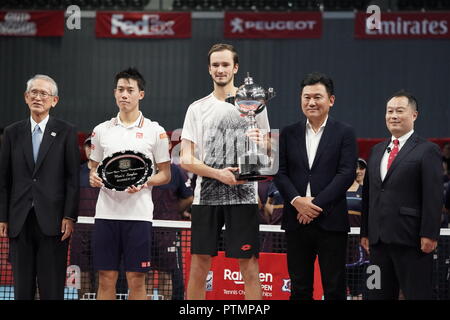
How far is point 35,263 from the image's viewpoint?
4453 mm

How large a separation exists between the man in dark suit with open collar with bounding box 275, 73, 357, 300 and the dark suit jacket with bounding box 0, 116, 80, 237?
60.7 inches

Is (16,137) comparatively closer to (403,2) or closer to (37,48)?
(37,48)

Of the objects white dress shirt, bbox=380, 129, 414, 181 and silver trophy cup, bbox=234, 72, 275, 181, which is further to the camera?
white dress shirt, bbox=380, 129, 414, 181

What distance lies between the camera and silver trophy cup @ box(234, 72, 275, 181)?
4137mm

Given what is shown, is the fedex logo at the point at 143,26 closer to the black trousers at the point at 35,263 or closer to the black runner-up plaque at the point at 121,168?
the black runner-up plaque at the point at 121,168

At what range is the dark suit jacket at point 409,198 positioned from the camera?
4250 mm

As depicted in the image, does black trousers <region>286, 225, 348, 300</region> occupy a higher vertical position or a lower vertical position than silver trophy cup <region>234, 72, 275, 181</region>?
lower

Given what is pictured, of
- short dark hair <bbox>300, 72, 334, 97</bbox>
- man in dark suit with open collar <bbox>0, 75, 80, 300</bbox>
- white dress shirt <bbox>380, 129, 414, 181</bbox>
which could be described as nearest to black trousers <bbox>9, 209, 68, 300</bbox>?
man in dark suit with open collar <bbox>0, 75, 80, 300</bbox>

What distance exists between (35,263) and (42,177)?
620 millimetres

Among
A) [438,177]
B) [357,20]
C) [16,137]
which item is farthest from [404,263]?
[357,20]

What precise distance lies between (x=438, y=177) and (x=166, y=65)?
967 cm

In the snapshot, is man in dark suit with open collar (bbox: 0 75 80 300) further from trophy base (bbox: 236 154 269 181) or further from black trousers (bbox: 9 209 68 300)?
trophy base (bbox: 236 154 269 181)
